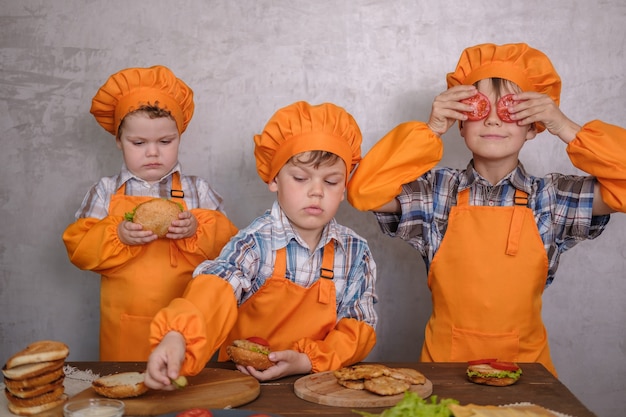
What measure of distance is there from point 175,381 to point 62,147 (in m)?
2.01

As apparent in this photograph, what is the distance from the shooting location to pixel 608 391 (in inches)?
132

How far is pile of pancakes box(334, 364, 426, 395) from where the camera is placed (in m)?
1.83

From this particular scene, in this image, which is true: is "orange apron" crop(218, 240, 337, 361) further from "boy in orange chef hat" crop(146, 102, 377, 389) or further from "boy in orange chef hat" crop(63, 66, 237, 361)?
"boy in orange chef hat" crop(63, 66, 237, 361)

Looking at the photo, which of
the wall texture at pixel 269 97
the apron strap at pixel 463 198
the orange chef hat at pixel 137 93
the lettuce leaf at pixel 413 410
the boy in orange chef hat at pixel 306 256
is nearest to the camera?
the lettuce leaf at pixel 413 410

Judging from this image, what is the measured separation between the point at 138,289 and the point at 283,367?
2.94 ft

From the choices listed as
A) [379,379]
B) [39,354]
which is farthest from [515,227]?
[39,354]

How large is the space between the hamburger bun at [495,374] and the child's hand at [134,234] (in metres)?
1.20

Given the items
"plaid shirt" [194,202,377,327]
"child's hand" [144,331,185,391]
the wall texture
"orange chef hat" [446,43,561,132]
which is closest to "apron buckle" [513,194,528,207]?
"orange chef hat" [446,43,561,132]

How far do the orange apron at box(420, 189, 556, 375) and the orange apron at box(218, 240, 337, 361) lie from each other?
17.6 inches

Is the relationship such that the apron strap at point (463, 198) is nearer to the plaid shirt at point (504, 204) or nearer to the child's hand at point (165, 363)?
the plaid shirt at point (504, 204)

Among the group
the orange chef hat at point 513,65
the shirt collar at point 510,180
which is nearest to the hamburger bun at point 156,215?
the shirt collar at point 510,180

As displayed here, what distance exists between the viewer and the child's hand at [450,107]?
2.53 meters

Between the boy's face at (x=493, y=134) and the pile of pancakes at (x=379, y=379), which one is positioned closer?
the pile of pancakes at (x=379, y=379)

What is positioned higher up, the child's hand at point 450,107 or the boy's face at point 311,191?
the child's hand at point 450,107
